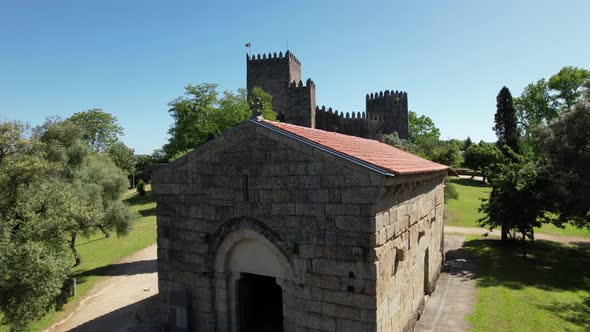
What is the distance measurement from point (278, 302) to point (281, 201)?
5.20 m

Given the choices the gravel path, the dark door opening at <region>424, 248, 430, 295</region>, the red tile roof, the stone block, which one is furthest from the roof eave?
the dark door opening at <region>424, 248, 430, 295</region>

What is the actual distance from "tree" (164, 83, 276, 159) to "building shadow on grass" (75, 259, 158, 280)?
14833 mm

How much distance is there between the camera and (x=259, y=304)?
10.9 meters

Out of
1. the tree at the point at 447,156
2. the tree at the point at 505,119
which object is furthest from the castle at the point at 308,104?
the tree at the point at 505,119

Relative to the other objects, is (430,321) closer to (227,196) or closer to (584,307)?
(584,307)

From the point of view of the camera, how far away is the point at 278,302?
11453 millimetres

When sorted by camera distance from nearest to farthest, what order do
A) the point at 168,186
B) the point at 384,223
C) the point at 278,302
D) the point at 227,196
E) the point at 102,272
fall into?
the point at 384,223
the point at 227,196
the point at 168,186
the point at 278,302
the point at 102,272

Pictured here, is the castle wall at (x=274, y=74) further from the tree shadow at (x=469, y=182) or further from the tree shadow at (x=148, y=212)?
the tree shadow at (x=469, y=182)

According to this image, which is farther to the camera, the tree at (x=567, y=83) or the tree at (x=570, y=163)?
the tree at (x=567, y=83)

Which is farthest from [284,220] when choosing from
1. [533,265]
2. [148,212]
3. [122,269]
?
[148,212]

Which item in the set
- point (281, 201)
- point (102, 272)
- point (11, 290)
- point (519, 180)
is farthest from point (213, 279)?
point (519, 180)

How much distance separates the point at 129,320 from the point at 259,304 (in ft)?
14.6

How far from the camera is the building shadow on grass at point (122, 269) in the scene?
17.5 metres

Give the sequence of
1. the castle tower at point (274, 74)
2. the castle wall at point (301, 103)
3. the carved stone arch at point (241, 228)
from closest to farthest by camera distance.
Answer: the carved stone arch at point (241, 228) < the castle wall at point (301, 103) < the castle tower at point (274, 74)
